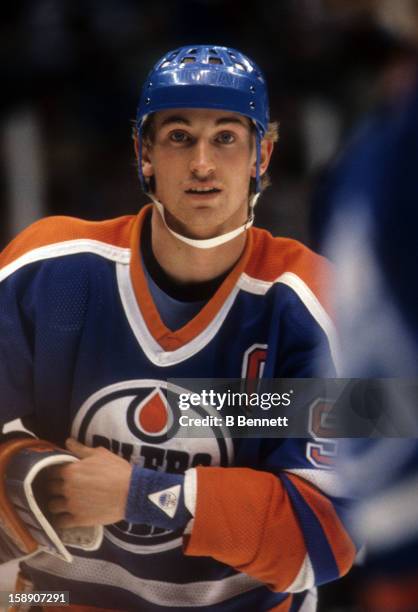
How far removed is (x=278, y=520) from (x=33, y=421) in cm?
42

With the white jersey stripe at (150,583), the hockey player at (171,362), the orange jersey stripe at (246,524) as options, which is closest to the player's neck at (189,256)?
the hockey player at (171,362)

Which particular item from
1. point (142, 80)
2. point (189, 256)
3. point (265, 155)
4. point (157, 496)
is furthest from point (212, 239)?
point (157, 496)

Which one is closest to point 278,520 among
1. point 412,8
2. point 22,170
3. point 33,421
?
point 33,421

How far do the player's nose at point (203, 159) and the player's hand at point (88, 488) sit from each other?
0.47m

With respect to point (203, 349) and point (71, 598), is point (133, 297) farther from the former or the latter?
point (71, 598)

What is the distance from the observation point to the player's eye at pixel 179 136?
1.77 meters

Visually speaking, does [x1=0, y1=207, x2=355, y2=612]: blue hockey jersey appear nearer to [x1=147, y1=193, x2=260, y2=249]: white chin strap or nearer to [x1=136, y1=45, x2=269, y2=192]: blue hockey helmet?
[x1=147, y1=193, x2=260, y2=249]: white chin strap

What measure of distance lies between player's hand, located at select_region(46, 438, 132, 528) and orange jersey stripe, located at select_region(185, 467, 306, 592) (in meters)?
0.12

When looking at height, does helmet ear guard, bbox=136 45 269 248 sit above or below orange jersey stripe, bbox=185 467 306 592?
above

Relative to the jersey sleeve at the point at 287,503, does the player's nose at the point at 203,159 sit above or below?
above

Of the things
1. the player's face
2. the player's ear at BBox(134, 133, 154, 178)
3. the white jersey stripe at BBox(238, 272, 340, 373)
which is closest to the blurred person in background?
the white jersey stripe at BBox(238, 272, 340, 373)

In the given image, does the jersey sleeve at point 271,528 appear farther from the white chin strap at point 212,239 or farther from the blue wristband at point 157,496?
the white chin strap at point 212,239

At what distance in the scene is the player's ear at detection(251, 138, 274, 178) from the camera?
1.79m

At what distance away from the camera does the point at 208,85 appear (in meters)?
1.73
